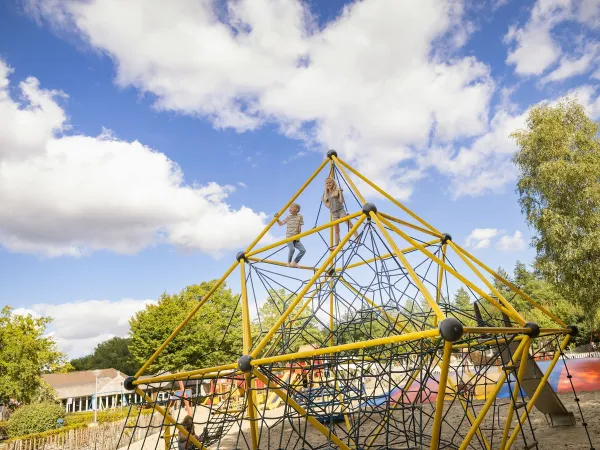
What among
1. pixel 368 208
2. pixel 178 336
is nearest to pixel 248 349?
pixel 368 208

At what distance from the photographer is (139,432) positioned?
58.4ft

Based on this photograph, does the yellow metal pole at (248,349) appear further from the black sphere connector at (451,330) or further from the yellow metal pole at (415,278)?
the black sphere connector at (451,330)

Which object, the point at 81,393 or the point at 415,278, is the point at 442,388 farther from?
the point at 81,393

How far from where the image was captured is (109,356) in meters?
66.4

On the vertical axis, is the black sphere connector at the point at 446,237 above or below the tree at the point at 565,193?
below

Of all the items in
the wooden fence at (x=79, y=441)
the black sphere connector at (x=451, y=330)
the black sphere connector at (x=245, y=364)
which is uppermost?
the black sphere connector at (x=451, y=330)

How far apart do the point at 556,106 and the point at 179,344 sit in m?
27.1

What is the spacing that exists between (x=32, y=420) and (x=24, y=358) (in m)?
6.57

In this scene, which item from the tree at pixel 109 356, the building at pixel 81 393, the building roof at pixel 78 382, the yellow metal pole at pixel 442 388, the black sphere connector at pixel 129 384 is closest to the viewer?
the yellow metal pole at pixel 442 388

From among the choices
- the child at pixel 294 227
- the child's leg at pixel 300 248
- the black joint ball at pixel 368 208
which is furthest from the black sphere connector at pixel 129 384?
the black joint ball at pixel 368 208

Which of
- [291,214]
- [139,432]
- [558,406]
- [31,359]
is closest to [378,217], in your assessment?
[291,214]

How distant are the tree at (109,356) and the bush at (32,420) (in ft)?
162

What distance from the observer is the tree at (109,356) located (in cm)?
6481

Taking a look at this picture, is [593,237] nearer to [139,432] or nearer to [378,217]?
[378,217]
